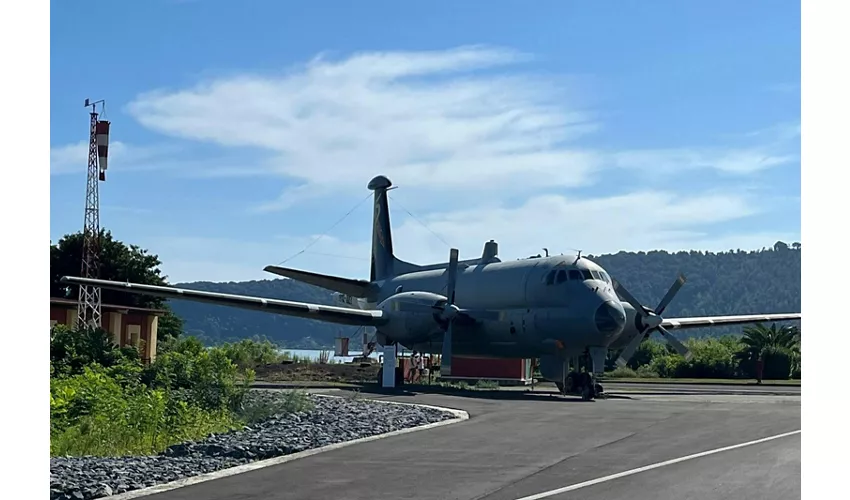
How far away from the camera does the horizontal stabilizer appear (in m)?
38.2

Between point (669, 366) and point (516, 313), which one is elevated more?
point (516, 313)

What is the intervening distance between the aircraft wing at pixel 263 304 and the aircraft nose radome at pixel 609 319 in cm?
905

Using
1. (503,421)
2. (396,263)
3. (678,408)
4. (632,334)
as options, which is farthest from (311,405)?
(396,263)

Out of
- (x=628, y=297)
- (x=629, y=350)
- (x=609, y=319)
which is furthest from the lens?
(x=628, y=297)

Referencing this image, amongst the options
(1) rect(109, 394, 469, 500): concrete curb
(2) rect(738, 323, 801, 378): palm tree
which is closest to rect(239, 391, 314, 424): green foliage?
(1) rect(109, 394, 469, 500): concrete curb

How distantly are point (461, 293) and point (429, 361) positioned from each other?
7.07 meters

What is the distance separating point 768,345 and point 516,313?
24913mm

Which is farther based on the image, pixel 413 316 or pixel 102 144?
pixel 102 144

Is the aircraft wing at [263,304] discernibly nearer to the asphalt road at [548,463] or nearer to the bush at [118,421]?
the bush at [118,421]

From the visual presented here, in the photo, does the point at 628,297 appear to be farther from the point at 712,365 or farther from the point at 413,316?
the point at 712,365

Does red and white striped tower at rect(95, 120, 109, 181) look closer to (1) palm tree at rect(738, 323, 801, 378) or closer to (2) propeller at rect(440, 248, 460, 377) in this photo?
(2) propeller at rect(440, 248, 460, 377)

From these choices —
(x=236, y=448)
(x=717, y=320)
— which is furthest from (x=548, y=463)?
(x=717, y=320)

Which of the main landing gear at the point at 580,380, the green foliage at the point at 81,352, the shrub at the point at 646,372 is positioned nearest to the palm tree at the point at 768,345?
the shrub at the point at 646,372

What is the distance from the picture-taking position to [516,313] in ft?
104
